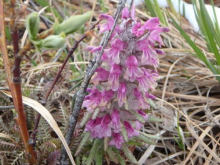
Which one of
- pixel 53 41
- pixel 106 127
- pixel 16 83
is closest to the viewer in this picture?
pixel 53 41

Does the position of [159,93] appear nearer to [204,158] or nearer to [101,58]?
[204,158]

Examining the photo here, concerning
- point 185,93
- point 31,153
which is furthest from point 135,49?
point 185,93

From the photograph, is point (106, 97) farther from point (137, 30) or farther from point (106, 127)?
point (137, 30)

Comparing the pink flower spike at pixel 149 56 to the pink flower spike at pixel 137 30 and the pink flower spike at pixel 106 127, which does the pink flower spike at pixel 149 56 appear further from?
the pink flower spike at pixel 106 127

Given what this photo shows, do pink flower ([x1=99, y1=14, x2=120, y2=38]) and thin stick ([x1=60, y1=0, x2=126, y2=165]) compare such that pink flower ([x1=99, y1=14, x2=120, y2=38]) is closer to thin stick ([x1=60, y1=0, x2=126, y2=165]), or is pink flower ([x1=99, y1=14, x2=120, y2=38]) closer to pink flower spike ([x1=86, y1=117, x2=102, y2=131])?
thin stick ([x1=60, y1=0, x2=126, y2=165])

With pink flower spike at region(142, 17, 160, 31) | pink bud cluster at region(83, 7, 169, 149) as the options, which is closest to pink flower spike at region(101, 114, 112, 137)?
pink bud cluster at region(83, 7, 169, 149)

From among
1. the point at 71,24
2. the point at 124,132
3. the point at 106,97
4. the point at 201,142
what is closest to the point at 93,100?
the point at 106,97

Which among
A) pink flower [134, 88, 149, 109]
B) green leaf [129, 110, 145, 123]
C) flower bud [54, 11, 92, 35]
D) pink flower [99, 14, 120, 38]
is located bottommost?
green leaf [129, 110, 145, 123]

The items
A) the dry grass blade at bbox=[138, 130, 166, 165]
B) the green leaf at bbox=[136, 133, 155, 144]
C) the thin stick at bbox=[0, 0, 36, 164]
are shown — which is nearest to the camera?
the thin stick at bbox=[0, 0, 36, 164]
